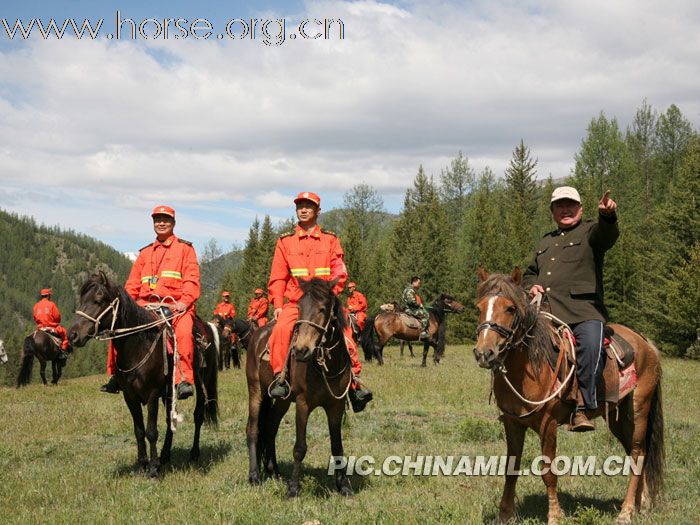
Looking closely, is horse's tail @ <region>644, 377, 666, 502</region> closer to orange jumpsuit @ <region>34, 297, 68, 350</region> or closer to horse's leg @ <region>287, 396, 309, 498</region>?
horse's leg @ <region>287, 396, 309, 498</region>

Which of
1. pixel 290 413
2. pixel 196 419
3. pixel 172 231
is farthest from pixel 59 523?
pixel 290 413

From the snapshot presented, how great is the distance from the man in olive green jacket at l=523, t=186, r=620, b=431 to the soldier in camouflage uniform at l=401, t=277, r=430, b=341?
Answer: 16.8 meters

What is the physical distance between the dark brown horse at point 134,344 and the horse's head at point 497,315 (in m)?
4.31

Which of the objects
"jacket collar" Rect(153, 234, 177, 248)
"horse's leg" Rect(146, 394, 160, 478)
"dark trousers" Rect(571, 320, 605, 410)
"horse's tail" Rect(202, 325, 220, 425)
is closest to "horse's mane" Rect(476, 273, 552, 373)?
"dark trousers" Rect(571, 320, 605, 410)

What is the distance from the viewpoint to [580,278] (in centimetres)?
577

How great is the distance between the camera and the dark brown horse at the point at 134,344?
7.23 metres

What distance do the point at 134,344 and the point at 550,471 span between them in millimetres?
4884

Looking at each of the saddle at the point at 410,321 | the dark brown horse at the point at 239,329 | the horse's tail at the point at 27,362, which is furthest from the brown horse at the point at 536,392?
the dark brown horse at the point at 239,329

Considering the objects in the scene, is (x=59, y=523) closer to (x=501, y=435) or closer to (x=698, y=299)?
(x=501, y=435)

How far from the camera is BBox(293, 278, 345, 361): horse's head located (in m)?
5.96

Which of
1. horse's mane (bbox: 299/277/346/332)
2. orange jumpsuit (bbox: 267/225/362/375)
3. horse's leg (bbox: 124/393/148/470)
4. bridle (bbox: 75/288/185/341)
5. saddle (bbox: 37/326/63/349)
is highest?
orange jumpsuit (bbox: 267/225/362/375)

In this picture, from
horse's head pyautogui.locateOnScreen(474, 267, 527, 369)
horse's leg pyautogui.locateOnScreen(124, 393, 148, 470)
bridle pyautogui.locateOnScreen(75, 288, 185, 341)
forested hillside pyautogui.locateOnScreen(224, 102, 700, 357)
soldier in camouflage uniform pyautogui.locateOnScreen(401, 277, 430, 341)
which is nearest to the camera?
horse's head pyautogui.locateOnScreen(474, 267, 527, 369)

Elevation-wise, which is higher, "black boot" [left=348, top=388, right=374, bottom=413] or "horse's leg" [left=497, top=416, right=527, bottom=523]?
"black boot" [left=348, top=388, right=374, bottom=413]

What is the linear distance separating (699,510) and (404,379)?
11361 mm
